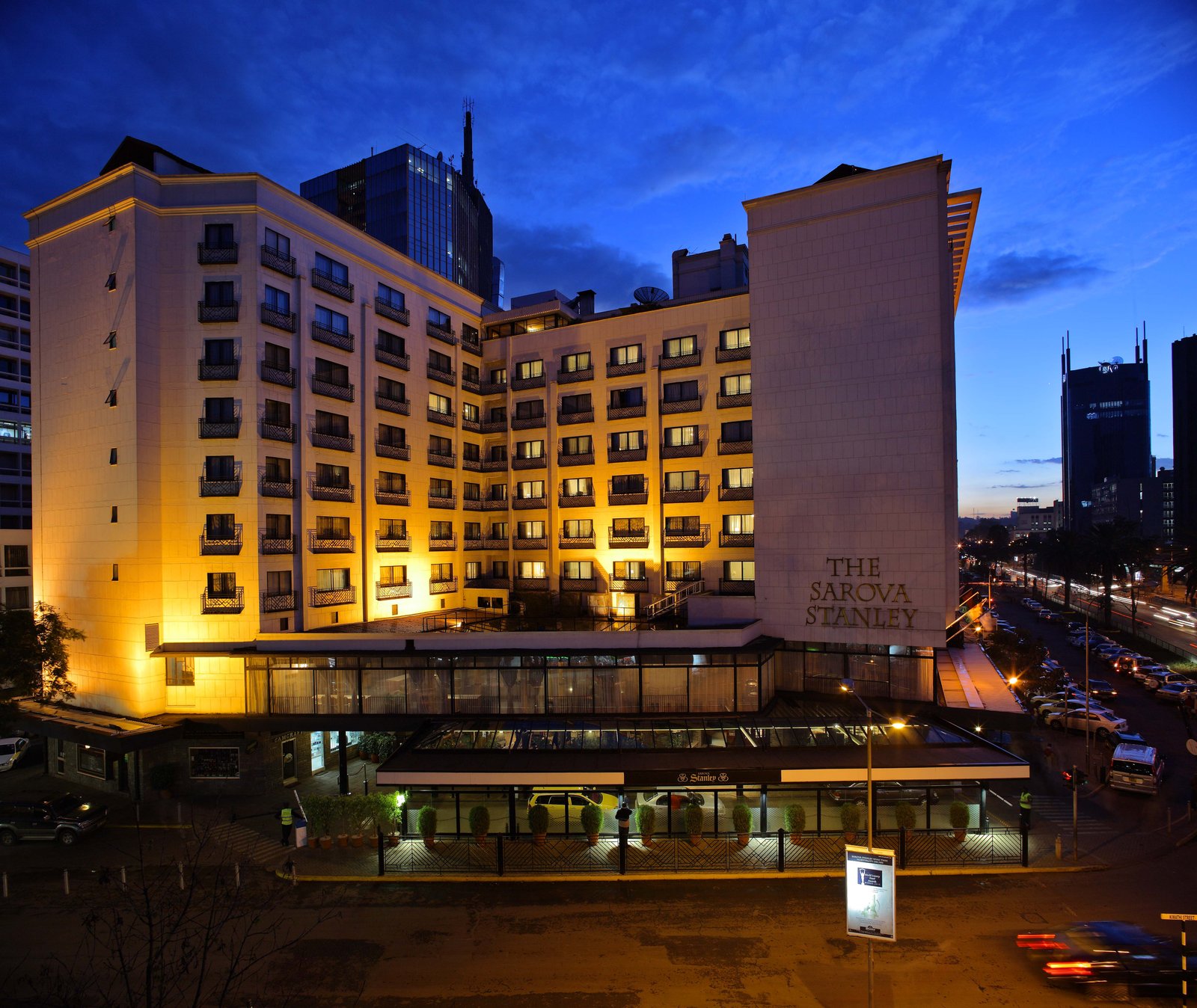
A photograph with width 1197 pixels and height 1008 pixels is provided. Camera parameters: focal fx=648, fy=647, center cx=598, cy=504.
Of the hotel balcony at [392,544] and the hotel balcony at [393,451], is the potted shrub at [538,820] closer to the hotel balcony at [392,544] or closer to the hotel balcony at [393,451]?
the hotel balcony at [392,544]

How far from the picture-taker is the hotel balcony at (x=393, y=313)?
43656 millimetres

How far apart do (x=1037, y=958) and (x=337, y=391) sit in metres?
41.0

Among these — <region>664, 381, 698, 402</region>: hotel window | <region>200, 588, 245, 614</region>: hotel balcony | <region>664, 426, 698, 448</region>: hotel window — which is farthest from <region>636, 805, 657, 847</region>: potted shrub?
<region>664, 381, 698, 402</region>: hotel window

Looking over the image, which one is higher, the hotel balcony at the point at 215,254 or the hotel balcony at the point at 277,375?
the hotel balcony at the point at 215,254

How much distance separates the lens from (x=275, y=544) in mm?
35844

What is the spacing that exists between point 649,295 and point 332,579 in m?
32.1

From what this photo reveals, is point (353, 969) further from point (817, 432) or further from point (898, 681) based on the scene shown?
point (817, 432)

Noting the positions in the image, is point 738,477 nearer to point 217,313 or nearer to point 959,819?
point 959,819

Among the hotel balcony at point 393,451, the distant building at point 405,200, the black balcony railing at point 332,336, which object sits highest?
the distant building at point 405,200

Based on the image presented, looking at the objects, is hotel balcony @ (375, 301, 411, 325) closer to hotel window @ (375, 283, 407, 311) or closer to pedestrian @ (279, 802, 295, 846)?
hotel window @ (375, 283, 407, 311)

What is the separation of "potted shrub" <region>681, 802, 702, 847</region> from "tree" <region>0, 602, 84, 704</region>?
3383cm

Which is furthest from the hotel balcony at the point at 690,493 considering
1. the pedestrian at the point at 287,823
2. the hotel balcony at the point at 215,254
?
the hotel balcony at the point at 215,254

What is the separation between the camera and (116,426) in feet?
114

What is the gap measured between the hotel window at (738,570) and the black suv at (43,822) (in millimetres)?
35463
